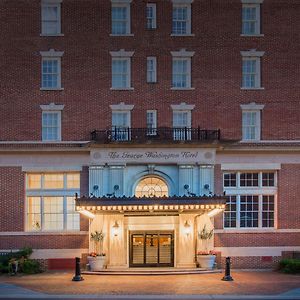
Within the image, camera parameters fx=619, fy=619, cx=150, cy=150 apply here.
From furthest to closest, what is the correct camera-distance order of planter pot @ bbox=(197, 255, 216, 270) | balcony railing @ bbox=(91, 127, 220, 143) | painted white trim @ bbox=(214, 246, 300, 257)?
painted white trim @ bbox=(214, 246, 300, 257)
balcony railing @ bbox=(91, 127, 220, 143)
planter pot @ bbox=(197, 255, 216, 270)

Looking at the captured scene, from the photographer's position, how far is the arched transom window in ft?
122

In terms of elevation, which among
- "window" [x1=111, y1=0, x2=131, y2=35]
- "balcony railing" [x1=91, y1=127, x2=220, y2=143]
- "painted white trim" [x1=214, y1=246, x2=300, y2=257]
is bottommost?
"painted white trim" [x1=214, y1=246, x2=300, y2=257]

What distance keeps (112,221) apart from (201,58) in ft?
36.8

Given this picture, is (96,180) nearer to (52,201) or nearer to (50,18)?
(52,201)

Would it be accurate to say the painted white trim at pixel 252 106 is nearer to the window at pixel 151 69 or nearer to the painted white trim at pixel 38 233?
the window at pixel 151 69

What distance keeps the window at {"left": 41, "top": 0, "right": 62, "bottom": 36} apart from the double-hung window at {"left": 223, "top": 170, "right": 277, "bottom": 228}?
44.9ft

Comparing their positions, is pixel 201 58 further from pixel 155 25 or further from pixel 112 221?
pixel 112 221

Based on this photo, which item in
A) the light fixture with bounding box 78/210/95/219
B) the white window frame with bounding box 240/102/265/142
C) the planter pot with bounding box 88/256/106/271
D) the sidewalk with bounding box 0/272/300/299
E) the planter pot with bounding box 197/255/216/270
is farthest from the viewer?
the white window frame with bounding box 240/102/265/142

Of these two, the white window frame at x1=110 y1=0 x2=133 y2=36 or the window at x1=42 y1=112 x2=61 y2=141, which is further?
the white window frame at x1=110 y1=0 x2=133 y2=36

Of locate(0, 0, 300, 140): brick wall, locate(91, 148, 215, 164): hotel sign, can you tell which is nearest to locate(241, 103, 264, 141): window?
locate(0, 0, 300, 140): brick wall

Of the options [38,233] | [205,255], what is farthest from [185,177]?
Result: [38,233]

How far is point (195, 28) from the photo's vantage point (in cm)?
3766

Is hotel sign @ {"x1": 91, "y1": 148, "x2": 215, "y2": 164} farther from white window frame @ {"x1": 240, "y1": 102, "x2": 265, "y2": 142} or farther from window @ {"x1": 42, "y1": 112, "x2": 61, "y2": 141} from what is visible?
white window frame @ {"x1": 240, "y1": 102, "x2": 265, "y2": 142}

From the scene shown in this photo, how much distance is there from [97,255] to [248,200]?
9741 mm
